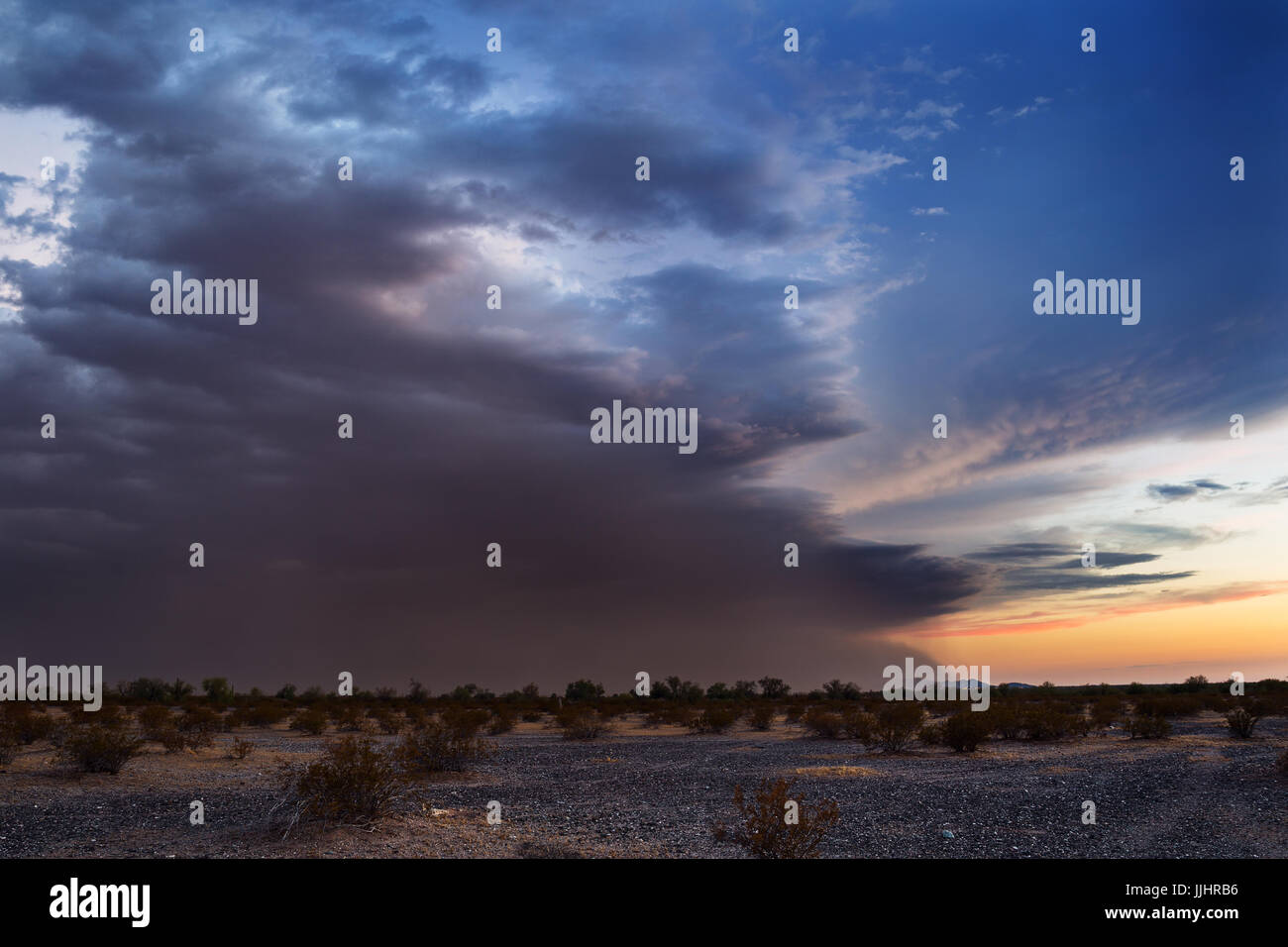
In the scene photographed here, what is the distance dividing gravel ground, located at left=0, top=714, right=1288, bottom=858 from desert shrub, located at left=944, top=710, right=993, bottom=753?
1.14 meters

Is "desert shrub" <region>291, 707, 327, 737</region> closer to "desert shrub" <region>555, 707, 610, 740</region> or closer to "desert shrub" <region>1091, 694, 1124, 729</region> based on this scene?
"desert shrub" <region>555, 707, 610, 740</region>

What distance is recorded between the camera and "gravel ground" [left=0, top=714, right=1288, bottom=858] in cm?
1320

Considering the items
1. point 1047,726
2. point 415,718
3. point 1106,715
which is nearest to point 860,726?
point 1047,726


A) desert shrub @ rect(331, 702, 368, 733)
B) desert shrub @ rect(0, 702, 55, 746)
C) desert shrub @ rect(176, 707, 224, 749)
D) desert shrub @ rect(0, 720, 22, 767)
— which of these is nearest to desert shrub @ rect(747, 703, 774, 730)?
desert shrub @ rect(331, 702, 368, 733)

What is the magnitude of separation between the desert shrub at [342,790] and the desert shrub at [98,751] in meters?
11.0

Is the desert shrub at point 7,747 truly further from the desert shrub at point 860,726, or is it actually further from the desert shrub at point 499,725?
the desert shrub at point 860,726

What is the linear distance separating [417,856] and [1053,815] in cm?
1222

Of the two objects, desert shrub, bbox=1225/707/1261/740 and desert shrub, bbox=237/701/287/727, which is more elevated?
desert shrub, bbox=1225/707/1261/740

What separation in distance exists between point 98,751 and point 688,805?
1635 centimetres

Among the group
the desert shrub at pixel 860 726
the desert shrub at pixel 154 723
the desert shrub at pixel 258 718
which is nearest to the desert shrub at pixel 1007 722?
Answer: the desert shrub at pixel 860 726
